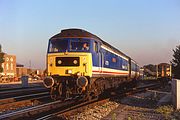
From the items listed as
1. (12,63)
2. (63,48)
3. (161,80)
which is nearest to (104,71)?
(63,48)

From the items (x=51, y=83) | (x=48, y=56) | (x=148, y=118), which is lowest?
(x=148, y=118)

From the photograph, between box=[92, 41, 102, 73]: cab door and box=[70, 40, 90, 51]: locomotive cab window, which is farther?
box=[92, 41, 102, 73]: cab door

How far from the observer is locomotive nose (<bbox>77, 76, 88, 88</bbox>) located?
14.6m

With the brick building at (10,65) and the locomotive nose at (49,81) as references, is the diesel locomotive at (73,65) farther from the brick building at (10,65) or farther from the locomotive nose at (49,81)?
→ the brick building at (10,65)

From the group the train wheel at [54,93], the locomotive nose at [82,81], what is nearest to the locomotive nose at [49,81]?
the train wheel at [54,93]

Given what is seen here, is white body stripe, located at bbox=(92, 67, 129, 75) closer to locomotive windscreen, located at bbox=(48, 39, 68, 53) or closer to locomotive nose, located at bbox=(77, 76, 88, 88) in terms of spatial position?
locomotive nose, located at bbox=(77, 76, 88, 88)

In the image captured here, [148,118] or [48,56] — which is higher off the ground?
[48,56]

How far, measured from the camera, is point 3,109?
1423cm

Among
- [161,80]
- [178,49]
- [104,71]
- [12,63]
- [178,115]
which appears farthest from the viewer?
[12,63]

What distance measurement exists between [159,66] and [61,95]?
1310 inches

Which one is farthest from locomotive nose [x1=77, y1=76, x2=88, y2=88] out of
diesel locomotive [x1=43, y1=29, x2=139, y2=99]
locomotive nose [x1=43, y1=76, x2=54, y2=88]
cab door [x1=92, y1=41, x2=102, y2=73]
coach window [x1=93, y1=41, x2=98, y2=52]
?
coach window [x1=93, y1=41, x2=98, y2=52]

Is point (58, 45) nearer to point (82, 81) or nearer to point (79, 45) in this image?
point (79, 45)

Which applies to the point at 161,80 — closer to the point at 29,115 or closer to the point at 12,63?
the point at 29,115

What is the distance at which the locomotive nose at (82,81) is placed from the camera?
47.7 ft
